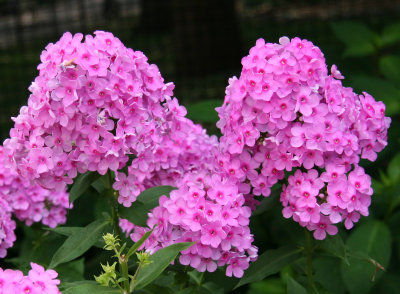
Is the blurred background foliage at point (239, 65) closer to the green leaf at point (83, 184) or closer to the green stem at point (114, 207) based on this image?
the green stem at point (114, 207)

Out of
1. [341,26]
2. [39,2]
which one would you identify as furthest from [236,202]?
[39,2]

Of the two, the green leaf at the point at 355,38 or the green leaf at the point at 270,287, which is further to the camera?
the green leaf at the point at 355,38

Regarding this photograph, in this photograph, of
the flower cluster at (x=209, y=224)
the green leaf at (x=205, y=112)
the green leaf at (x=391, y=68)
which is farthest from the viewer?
the green leaf at (x=391, y=68)

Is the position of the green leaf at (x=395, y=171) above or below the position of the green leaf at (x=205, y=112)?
below

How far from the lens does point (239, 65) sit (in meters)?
8.26

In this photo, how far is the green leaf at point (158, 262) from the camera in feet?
5.98

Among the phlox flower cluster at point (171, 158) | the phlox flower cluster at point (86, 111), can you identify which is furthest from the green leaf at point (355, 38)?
the phlox flower cluster at point (86, 111)

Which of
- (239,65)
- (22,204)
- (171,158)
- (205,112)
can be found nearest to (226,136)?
(171,158)

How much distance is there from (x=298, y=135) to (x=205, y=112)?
4.36 feet

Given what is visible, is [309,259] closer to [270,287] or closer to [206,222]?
[206,222]

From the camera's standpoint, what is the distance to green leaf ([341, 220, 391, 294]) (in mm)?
2781

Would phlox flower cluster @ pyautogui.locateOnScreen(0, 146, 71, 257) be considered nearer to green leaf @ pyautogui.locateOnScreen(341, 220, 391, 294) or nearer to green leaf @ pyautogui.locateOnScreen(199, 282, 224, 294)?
green leaf @ pyautogui.locateOnScreen(199, 282, 224, 294)

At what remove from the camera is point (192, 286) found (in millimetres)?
2154

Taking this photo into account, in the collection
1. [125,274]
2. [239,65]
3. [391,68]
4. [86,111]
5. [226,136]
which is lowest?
[239,65]
